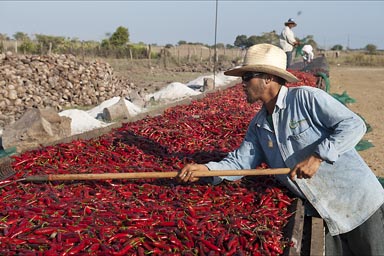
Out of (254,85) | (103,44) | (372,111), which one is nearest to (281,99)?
(254,85)

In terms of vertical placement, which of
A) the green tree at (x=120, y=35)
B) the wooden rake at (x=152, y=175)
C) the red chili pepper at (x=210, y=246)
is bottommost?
the red chili pepper at (x=210, y=246)

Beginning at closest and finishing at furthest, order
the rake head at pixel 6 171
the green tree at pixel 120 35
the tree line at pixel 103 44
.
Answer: the rake head at pixel 6 171 < the tree line at pixel 103 44 < the green tree at pixel 120 35

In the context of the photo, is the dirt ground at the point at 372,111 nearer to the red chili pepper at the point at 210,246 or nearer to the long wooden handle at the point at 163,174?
the long wooden handle at the point at 163,174

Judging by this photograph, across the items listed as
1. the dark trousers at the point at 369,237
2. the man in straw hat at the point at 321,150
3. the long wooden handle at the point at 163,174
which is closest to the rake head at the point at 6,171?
the long wooden handle at the point at 163,174

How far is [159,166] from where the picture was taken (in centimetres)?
525

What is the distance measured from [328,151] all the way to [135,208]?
175cm

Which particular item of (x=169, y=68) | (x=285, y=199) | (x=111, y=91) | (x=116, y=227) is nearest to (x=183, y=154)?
(x=285, y=199)

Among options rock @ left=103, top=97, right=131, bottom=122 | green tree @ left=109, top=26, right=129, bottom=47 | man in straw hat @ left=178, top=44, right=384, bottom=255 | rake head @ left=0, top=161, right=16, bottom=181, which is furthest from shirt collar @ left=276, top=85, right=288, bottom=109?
green tree @ left=109, top=26, right=129, bottom=47

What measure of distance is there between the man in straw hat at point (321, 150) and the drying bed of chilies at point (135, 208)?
410 mm

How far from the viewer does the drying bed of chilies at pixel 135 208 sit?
10.8ft

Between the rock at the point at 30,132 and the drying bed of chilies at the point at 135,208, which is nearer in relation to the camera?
the drying bed of chilies at the point at 135,208

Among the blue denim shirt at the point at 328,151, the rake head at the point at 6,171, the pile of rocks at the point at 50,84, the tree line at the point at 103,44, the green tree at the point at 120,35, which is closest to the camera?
the blue denim shirt at the point at 328,151

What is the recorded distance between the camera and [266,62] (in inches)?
148

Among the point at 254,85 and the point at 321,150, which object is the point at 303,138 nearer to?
the point at 321,150
